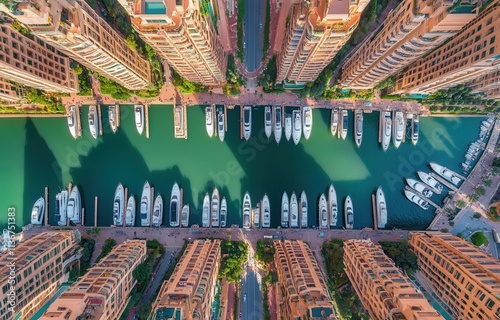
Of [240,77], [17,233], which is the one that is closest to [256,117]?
[240,77]

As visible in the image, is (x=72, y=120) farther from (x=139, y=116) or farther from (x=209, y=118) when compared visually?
(x=209, y=118)

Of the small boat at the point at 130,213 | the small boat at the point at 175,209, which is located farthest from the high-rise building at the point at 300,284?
the small boat at the point at 130,213

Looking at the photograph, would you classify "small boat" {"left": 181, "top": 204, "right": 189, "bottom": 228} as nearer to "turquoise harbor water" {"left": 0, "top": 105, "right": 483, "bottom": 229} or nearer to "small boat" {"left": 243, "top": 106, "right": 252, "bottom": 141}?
"turquoise harbor water" {"left": 0, "top": 105, "right": 483, "bottom": 229}

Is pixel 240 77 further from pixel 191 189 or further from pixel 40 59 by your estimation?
pixel 40 59

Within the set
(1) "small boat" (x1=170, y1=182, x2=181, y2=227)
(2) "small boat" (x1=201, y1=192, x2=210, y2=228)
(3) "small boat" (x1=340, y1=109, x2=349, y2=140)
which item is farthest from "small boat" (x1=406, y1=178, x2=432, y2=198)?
(1) "small boat" (x1=170, y1=182, x2=181, y2=227)

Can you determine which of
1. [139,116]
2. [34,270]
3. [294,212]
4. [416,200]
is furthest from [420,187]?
[34,270]

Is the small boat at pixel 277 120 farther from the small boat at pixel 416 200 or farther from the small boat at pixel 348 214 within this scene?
the small boat at pixel 416 200
